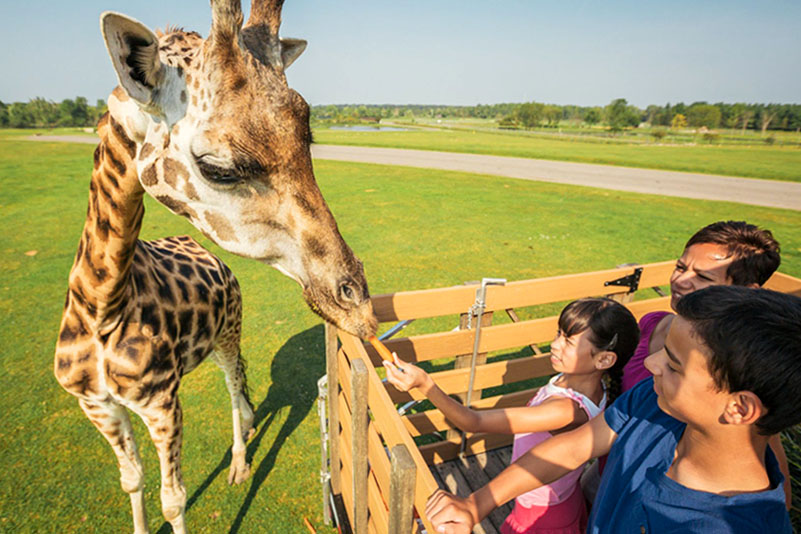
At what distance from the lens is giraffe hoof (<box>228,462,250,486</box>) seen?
3465 millimetres

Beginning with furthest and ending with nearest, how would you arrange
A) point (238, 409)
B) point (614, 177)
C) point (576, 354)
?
point (614, 177) < point (238, 409) < point (576, 354)

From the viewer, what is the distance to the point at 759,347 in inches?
42.9

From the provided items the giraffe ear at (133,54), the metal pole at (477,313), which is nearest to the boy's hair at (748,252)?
the metal pole at (477,313)

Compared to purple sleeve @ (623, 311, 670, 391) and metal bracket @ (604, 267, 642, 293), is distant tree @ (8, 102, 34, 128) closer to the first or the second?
metal bracket @ (604, 267, 642, 293)

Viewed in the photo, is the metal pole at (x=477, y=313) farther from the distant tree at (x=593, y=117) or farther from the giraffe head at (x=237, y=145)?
the distant tree at (x=593, y=117)

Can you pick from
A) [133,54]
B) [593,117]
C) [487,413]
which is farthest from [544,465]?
[593,117]

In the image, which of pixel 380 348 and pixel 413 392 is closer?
pixel 380 348

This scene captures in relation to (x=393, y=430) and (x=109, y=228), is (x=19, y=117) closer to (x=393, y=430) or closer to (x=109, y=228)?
(x=109, y=228)

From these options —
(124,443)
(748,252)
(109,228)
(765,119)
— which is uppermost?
(765,119)

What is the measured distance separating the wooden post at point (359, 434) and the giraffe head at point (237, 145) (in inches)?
7.5

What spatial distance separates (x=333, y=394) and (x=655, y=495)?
1891mm

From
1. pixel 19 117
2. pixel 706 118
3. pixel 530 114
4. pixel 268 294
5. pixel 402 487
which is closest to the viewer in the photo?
pixel 402 487

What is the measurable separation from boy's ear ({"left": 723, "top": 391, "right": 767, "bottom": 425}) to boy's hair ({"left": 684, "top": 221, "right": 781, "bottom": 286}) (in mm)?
1466

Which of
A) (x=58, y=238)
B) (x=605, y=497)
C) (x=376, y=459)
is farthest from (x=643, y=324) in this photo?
(x=58, y=238)
